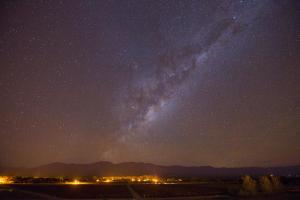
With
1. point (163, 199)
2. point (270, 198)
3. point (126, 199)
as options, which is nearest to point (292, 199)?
point (270, 198)

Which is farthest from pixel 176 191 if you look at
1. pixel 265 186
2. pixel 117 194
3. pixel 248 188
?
pixel 265 186

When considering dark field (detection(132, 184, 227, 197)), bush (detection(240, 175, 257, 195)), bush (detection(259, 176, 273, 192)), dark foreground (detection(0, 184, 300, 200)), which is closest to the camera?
dark foreground (detection(0, 184, 300, 200))

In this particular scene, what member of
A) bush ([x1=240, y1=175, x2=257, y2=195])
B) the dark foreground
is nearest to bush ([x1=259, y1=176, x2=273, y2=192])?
bush ([x1=240, y1=175, x2=257, y2=195])

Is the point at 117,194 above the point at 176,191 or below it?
above

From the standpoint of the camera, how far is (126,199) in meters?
44.5

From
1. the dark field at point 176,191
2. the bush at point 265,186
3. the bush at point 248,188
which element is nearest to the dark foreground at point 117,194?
the dark field at point 176,191

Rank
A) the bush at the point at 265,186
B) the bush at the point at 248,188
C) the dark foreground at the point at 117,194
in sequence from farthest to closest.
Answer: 1. the bush at the point at 265,186
2. the bush at the point at 248,188
3. the dark foreground at the point at 117,194

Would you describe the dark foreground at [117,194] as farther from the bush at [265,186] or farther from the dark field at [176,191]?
the bush at [265,186]

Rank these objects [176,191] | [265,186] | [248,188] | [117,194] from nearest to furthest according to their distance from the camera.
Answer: [117,194] < [248,188] < [265,186] < [176,191]

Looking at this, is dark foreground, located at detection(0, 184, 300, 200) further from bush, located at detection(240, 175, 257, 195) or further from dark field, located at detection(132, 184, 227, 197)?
bush, located at detection(240, 175, 257, 195)

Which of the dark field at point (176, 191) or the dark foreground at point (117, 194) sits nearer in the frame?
the dark foreground at point (117, 194)

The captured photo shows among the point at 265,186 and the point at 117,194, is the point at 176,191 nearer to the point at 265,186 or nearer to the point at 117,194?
the point at 117,194

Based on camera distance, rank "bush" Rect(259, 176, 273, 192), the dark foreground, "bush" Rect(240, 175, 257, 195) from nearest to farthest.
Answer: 1. the dark foreground
2. "bush" Rect(240, 175, 257, 195)
3. "bush" Rect(259, 176, 273, 192)

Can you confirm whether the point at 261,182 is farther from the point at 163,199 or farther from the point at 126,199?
the point at 126,199
